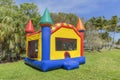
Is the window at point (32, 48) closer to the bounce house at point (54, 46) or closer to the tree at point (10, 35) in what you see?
the bounce house at point (54, 46)

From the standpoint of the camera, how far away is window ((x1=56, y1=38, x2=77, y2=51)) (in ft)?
37.5

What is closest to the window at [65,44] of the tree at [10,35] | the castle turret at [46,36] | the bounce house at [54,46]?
the bounce house at [54,46]

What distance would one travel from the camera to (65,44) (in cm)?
1198

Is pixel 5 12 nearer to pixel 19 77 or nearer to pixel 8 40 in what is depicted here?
pixel 8 40

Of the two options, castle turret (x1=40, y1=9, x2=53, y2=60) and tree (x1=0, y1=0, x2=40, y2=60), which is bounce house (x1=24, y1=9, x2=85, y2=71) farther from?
tree (x1=0, y1=0, x2=40, y2=60)

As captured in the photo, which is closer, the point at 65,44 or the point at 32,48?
the point at 65,44

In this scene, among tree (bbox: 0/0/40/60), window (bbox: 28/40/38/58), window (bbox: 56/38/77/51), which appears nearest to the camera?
window (bbox: 56/38/77/51)

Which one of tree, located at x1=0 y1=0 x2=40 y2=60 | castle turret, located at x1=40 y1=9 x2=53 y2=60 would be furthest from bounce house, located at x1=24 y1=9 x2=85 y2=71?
tree, located at x1=0 y1=0 x2=40 y2=60

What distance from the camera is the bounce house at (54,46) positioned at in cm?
1023

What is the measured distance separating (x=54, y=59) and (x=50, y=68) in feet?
2.66

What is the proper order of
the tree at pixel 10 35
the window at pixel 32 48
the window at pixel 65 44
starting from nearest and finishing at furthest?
the window at pixel 65 44 < the window at pixel 32 48 < the tree at pixel 10 35

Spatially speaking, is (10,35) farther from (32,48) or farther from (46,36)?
(46,36)

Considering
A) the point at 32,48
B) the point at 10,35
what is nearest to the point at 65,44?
the point at 32,48

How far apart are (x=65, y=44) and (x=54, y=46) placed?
1361 mm
